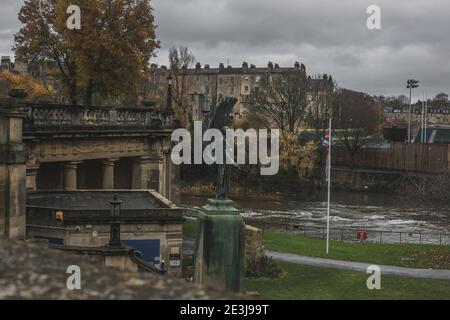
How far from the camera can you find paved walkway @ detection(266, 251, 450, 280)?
27.6 meters

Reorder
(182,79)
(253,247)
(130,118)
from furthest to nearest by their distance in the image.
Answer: (182,79) < (130,118) < (253,247)

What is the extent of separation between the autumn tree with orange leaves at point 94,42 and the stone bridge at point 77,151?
6.62 m

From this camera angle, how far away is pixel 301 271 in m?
27.9

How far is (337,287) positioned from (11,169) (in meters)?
11.4

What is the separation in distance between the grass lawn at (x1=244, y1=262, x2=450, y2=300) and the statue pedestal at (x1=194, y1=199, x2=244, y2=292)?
36.2 ft

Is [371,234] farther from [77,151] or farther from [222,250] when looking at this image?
[222,250]

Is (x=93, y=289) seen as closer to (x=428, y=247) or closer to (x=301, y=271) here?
(x=301, y=271)

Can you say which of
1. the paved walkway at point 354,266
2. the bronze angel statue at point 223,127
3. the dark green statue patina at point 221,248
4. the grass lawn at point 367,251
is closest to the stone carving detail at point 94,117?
the grass lawn at point 367,251

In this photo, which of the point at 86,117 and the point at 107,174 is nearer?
the point at 86,117

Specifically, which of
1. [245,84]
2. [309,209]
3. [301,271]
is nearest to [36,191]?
[301,271]

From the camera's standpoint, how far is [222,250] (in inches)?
448

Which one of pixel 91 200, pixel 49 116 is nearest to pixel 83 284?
pixel 91 200

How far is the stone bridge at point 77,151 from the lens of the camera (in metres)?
21.2

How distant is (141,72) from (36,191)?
18.1m
